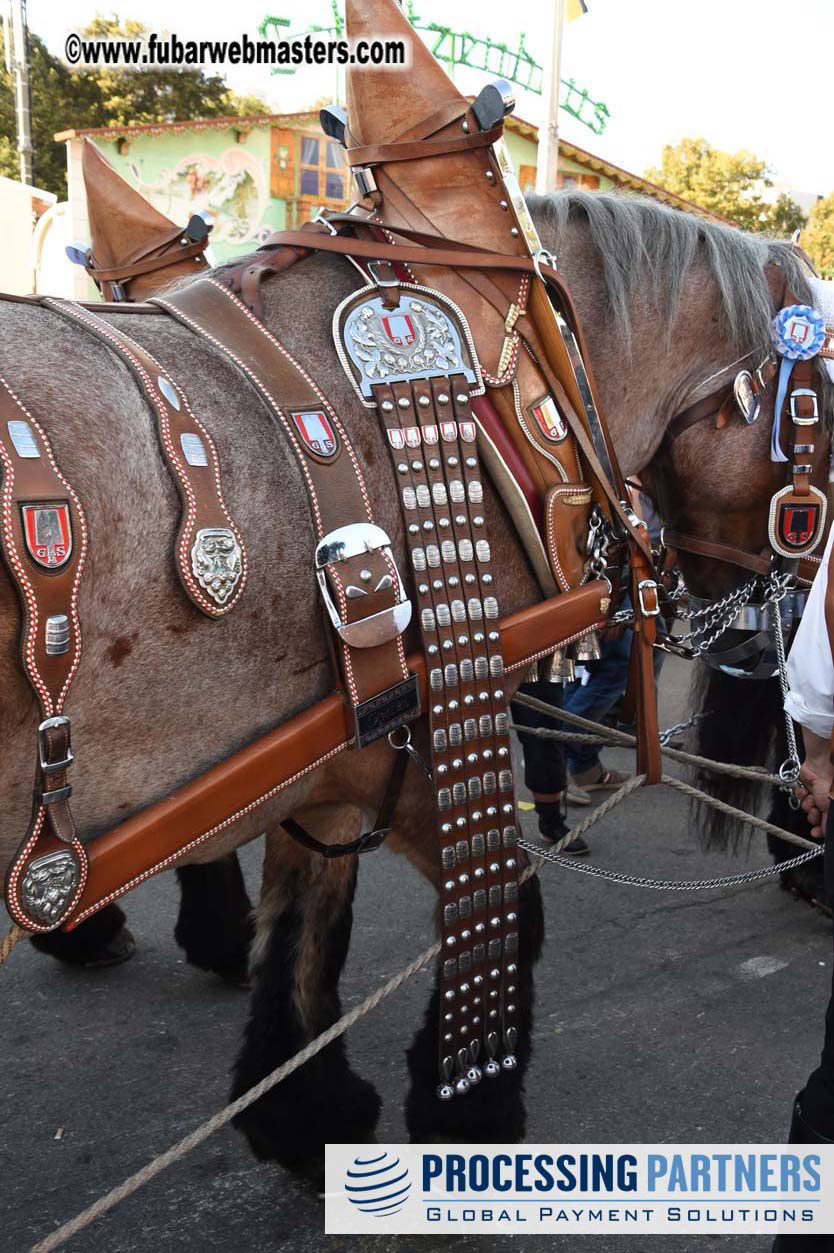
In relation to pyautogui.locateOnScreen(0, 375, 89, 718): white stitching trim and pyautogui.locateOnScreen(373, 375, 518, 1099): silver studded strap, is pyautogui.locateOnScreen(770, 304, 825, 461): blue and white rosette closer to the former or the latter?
pyautogui.locateOnScreen(373, 375, 518, 1099): silver studded strap

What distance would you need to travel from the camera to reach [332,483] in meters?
1.49

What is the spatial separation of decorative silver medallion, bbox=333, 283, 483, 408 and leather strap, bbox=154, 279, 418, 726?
10cm

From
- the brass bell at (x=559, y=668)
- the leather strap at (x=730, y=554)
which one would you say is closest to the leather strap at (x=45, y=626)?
the brass bell at (x=559, y=668)

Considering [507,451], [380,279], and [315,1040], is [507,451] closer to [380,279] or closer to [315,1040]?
[380,279]

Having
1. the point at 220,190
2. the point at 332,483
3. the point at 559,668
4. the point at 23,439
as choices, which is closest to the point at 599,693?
the point at 559,668

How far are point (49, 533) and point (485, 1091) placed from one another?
56.0 inches

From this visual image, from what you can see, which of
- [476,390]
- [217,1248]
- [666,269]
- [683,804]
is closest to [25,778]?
[476,390]

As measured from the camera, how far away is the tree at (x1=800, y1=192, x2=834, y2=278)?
2872 cm

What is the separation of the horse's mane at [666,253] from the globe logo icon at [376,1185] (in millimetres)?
1782

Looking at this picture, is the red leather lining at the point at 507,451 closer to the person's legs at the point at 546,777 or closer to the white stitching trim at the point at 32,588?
the white stitching trim at the point at 32,588

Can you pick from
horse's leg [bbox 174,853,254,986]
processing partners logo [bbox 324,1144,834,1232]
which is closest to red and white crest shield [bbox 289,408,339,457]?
processing partners logo [bbox 324,1144,834,1232]

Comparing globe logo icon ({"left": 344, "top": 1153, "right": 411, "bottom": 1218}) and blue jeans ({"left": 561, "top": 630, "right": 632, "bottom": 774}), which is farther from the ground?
blue jeans ({"left": 561, "top": 630, "right": 632, "bottom": 774})

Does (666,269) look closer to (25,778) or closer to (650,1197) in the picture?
(25,778)

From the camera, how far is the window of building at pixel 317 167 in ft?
46.5
